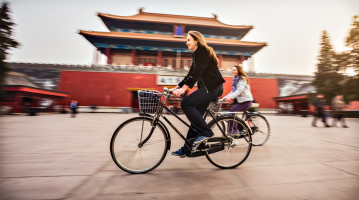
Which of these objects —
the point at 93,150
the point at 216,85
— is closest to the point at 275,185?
the point at 216,85

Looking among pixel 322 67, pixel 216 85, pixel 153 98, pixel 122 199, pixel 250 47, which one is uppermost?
pixel 250 47

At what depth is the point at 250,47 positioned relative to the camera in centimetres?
2173

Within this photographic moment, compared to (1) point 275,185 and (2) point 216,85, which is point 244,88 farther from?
(1) point 275,185

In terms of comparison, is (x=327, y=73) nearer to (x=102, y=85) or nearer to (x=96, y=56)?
(x=102, y=85)

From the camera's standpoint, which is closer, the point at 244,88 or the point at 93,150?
the point at 93,150

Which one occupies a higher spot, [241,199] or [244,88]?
[244,88]

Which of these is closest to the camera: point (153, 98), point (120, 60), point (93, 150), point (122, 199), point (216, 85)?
point (122, 199)

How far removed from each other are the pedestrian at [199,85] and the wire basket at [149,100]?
21 cm

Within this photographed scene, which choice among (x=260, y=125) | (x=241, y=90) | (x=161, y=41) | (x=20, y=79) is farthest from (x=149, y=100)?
(x=20, y=79)

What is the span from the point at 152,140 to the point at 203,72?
3.19 feet

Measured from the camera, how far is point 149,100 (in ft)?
5.91

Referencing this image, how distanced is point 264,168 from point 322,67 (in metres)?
17.0

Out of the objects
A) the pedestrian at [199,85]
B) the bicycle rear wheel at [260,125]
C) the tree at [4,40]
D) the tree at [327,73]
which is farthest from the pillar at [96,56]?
the tree at [327,73]

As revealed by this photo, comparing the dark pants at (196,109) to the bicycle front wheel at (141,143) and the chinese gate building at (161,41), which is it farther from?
the chinese gate building at (161,41)
